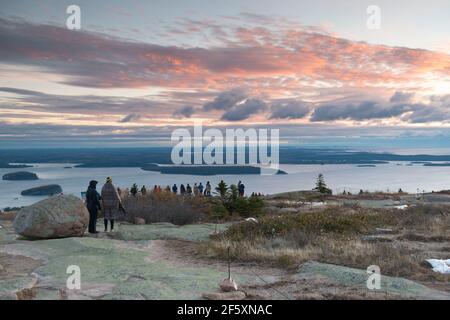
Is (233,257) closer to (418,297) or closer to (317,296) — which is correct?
(317,296)

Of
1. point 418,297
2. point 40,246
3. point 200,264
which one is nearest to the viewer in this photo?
point 418,297

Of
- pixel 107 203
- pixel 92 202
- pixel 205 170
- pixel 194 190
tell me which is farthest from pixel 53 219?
pixel 205 170

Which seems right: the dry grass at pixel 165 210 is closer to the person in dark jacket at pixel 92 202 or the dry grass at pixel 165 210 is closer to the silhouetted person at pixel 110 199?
the silhouetted person at pixel 110 199

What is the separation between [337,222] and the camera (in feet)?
52.5

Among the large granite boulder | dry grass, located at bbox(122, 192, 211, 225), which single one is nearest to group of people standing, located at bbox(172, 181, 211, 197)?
dry grass, located at bbox(122, 192, 211, 225)

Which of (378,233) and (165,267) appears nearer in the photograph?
(165,267)

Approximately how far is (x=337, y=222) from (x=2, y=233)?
38.3ft

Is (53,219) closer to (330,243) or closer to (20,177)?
(330,243)

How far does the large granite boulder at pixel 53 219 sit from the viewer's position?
14.2 m

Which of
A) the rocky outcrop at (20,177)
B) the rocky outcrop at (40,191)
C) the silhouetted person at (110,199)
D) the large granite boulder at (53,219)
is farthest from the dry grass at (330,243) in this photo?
the rocky outcrop at (20,177)

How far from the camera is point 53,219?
14258mm

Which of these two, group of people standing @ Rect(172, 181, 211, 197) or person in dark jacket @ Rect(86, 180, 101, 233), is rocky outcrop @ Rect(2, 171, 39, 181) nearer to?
group of people standing @ Rect(172, 181, 211, 197)
